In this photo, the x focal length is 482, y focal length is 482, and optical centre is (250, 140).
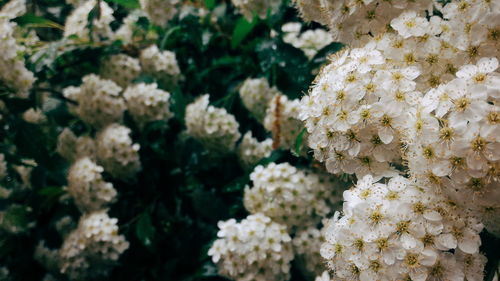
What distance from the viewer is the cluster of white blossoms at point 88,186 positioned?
2.46m

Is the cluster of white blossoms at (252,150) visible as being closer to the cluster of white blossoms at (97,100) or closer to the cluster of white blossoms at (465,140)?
the cluster of white blossoms at (97,100)

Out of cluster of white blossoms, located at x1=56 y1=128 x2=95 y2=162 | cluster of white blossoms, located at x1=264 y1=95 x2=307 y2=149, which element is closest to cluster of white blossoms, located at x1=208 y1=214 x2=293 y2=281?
cluster of white blossoms, located at x1=264 y1=95 x2=307 y2=149

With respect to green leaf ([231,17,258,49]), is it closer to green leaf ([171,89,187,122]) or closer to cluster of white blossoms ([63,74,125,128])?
green leaf ([171,89,187,122])

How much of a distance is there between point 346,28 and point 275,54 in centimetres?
78

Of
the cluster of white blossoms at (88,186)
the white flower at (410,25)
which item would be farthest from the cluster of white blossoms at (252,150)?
the white flower at (410,25)

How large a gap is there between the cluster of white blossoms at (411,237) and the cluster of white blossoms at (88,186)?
159 cm

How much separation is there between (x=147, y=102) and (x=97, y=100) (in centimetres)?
26

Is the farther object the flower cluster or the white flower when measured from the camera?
the flower cluster

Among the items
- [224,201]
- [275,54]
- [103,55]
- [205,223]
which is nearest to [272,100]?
[275,54]

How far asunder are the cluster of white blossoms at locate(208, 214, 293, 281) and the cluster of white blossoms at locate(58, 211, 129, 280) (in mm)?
651

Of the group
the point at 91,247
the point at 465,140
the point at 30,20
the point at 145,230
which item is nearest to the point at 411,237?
the point at 465,140

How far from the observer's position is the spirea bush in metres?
1.22

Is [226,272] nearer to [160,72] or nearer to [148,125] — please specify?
[148,125]

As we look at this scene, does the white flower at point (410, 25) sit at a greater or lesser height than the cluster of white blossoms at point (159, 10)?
lesser
